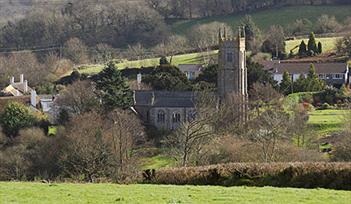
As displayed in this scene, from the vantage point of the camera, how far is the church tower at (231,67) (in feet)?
168

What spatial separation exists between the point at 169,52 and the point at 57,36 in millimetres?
18995

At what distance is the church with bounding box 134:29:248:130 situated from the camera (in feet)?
164

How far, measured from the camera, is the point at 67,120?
47406 mm

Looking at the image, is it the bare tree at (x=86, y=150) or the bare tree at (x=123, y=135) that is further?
the bare tree at (x=123, y=135)

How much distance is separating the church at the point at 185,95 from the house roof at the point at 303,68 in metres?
12.0

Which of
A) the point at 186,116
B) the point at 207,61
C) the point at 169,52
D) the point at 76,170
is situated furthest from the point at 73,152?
the point at 169,52

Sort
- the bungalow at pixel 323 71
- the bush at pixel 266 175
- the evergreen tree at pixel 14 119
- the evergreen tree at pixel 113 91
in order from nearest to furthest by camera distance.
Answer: the bush at pixel 266 175 < the evergreen tree at pixel 14 119 < the evergreen tree at pixel 113 91 < the bungalow at pixel 323 71

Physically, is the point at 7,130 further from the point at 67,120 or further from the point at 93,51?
the point at 93,51

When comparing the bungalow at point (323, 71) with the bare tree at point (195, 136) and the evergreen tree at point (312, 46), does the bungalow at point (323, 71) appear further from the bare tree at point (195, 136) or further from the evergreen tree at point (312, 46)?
the bare tree at point (195, 136)

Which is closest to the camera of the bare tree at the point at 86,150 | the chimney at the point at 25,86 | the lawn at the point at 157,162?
the bare tree at the point at 86,150

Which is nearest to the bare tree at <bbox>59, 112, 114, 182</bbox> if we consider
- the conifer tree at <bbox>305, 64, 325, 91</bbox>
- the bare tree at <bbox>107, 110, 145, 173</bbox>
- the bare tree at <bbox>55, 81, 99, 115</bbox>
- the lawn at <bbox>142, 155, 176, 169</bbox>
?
the bare tree at <bbox>107, 110, 145, 173</bbox>

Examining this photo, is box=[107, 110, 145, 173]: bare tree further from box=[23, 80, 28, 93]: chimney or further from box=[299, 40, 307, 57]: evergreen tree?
box=[299, 40, 307, 57]: evergreen tree

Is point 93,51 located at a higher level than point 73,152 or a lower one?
higher

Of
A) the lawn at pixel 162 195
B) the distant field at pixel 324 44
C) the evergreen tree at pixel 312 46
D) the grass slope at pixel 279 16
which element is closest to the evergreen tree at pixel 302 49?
the evergreen tree at pixel 312 46
